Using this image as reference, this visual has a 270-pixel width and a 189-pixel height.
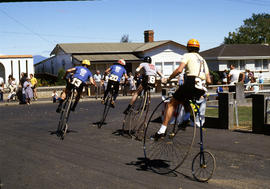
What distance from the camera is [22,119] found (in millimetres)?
17391

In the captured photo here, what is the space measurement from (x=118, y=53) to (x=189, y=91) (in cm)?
4365

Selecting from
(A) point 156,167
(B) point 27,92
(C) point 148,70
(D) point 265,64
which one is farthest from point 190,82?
(D) point 265,64

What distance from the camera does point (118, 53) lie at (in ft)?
167

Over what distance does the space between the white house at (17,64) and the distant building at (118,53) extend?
4.43 meters

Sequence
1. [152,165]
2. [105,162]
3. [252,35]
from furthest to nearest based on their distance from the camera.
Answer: [252,35] → [105,162] → [152,165]

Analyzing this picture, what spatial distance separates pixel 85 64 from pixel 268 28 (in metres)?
112

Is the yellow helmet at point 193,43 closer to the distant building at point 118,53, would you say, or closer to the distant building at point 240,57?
the distant building at point 118,53

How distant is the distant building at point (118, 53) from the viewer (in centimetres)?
4803

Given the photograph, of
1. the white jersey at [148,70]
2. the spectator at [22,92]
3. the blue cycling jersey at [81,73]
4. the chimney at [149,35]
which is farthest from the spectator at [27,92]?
the chimney at [149,35]

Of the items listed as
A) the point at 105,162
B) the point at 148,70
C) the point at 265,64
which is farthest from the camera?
the point at 265,64

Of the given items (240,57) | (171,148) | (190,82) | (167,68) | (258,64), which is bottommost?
(171,148)

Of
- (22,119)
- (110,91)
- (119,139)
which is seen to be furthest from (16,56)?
(119,139)

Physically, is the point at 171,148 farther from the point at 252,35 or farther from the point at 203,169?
the point at 252,35

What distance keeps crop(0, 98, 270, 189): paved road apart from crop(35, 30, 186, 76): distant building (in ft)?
114
